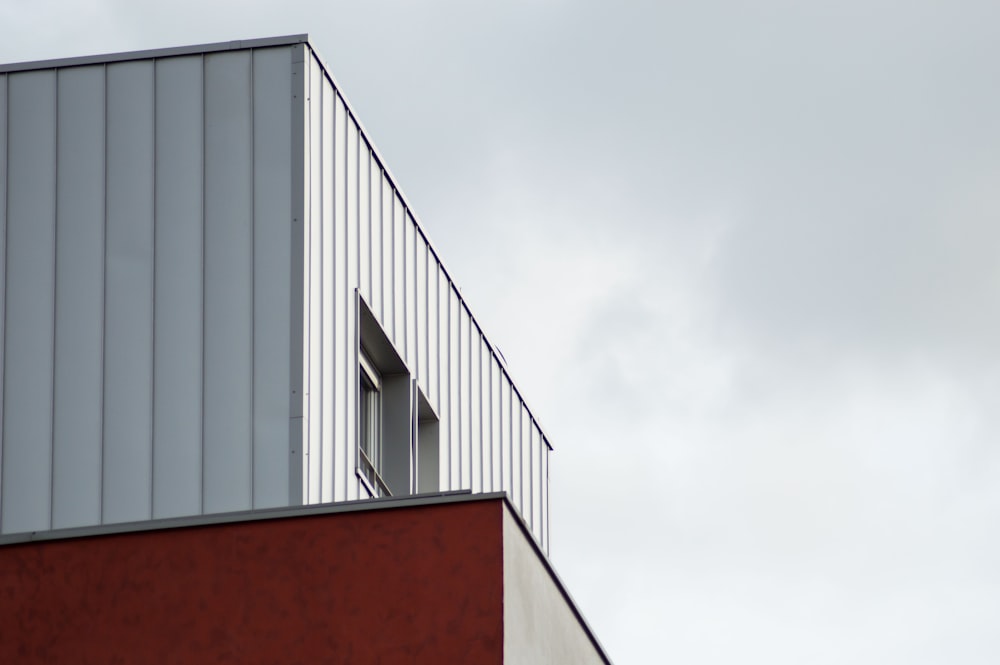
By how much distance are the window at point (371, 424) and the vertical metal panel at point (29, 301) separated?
2.59 meters

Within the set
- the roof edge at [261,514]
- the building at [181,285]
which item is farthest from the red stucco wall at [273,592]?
the building at [181,285]

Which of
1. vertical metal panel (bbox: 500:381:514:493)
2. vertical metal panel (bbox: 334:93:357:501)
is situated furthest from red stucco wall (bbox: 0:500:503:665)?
vertical metal panel (bbox: 500:381:514:493)

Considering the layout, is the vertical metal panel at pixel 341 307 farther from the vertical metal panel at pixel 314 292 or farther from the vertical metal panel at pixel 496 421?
the vertical metal panel at pixel 496 421

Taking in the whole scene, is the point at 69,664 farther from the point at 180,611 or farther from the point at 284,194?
the point at 284,194

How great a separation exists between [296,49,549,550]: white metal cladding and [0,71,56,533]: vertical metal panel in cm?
186

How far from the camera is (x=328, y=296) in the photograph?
12914 millimetres

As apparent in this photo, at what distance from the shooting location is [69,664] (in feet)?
29.6

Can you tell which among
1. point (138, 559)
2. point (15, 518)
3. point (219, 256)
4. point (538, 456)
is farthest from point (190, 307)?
point (538, 456)

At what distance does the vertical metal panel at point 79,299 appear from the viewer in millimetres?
12250

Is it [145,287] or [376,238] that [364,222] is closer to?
[376,238]

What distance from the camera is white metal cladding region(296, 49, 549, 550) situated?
41.4 feet

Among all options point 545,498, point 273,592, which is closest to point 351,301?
point 273,592

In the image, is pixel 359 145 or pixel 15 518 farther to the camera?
pixel 359 145

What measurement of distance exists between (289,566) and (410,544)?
0.61m
